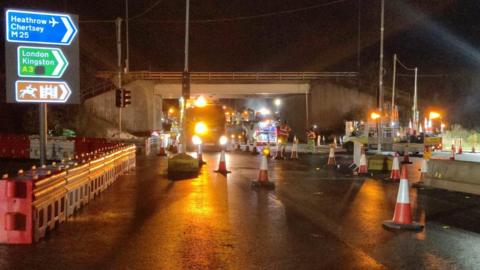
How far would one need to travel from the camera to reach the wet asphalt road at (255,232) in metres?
7.36

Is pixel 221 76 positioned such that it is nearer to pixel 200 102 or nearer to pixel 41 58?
pixel 200 102

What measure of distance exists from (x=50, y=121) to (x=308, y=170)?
2870cm

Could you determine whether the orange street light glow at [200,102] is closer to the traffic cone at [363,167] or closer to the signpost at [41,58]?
the traffic cone at [363,167]

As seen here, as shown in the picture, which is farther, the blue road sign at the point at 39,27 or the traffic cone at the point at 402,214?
the blue road sign at the point at 39,27

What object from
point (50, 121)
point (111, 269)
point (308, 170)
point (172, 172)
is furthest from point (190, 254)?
point (50, 121)

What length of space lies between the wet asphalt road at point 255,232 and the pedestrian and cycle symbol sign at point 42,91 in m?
2.51

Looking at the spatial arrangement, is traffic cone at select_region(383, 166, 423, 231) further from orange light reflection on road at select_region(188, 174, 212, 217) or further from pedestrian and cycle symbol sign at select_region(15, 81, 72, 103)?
pedestrian and cycle symbol sign at select_region(15, 81, 72, 103)

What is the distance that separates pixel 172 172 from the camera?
1973 cm

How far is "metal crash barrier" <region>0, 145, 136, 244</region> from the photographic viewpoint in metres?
8.05

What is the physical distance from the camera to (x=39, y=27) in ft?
40.4

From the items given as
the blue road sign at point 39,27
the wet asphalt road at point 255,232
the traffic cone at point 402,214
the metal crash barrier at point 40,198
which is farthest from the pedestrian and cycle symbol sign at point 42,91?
the traffic cone at point 402,214

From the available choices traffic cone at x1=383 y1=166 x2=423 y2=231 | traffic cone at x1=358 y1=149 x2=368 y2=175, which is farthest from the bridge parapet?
traffic cone at x1=383 y1=166 x2=423 y2=231

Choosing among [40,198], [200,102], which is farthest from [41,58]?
[200,102]

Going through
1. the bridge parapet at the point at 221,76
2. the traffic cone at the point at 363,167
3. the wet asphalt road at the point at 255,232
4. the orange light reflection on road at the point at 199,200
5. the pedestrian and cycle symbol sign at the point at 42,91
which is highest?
the bridge parapet at the point at 221,76
